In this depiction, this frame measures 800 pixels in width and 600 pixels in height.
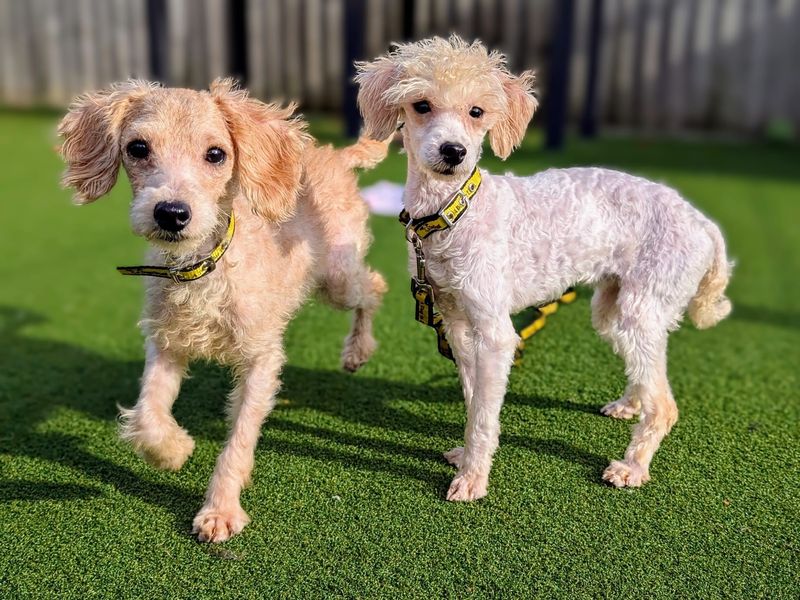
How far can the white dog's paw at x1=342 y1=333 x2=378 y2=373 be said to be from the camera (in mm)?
4402

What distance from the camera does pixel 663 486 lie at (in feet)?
11.2

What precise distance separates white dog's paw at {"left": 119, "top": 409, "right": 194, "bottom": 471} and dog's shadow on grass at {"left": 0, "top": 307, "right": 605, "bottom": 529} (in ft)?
0.43

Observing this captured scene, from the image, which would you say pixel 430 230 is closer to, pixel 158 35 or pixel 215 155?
pixel 215 155

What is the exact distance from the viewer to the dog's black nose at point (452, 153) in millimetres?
3020

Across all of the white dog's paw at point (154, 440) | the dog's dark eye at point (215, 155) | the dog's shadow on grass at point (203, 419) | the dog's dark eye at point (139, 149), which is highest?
the dog's dark eye at point (139, 149)

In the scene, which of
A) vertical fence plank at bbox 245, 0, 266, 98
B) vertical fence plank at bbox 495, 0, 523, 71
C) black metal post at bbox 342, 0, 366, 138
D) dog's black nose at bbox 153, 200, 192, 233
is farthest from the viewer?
vertical fence plank at bbox 245, 0, 266, 98

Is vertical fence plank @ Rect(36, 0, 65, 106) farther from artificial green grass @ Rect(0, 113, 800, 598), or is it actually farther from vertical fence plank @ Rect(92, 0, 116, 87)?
artificial green grass @ Rect(0, 113, 800, 598)

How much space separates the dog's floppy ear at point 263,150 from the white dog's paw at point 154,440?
96 cm

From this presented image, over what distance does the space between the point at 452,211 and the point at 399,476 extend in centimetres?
115

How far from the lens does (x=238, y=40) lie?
12.4 metres

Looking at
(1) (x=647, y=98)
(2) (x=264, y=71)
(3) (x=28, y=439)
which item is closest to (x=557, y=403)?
(3) (x=28, y=439)

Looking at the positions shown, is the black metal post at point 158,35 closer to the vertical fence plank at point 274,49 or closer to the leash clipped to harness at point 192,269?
the vertical fence plank at point 274,49

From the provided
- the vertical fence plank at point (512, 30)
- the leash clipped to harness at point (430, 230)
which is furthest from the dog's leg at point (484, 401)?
the vertical fence plank at point (512, 30)

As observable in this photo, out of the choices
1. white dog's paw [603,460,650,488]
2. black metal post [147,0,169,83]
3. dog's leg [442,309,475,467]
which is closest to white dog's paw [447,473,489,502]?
dog's leg [442,309,475,467]
